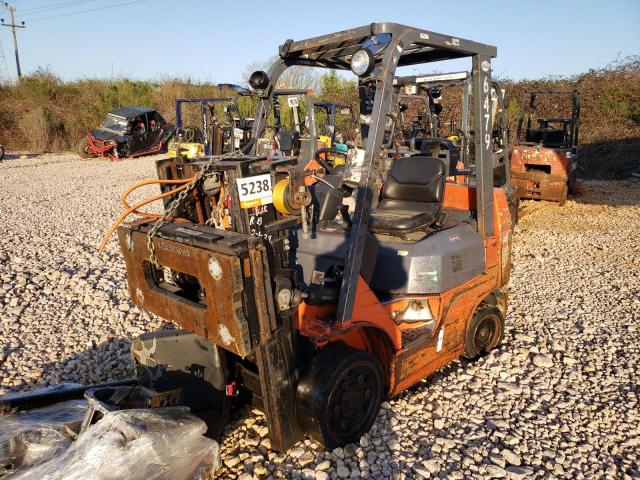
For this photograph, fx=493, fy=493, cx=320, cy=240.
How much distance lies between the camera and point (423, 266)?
11.4 ft

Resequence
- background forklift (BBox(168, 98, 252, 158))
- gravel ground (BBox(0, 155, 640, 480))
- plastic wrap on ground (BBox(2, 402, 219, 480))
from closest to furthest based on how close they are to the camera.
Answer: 1. plastic wrap on ground (BBox(2, 402, 219, 480))
2. gravel ground (BBox(0, 155, 640, 480))
3. background forklift (BBox(168, 98, 252, 158))

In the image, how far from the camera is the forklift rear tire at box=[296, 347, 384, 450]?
2680mm

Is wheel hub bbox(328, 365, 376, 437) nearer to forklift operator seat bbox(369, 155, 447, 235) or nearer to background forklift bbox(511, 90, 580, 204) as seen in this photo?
forklift operator seat bbox(369, 155, 447, 235)

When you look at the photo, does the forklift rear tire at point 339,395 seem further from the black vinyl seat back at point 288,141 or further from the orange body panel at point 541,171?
the black vinyl seat back at point 288,141

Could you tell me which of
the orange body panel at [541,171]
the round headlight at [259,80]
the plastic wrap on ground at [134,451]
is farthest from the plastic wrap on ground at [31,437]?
the orange body panel at [541,171]

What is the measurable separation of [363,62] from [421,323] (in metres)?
1.88

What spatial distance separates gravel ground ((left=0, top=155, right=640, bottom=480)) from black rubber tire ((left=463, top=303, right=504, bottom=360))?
0.12m

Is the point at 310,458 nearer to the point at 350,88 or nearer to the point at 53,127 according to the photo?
the point at 350,88

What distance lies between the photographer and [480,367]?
4020 millimetres

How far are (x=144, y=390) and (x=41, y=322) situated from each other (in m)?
2.99

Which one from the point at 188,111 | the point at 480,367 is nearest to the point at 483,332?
the point at 480,367

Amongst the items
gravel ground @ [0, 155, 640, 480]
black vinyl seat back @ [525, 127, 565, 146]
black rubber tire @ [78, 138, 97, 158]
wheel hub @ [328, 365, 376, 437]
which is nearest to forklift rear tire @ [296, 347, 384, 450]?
wheel hub @ [328, 365, 376, 437]

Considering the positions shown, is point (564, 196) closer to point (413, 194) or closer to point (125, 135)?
point (413, 194)

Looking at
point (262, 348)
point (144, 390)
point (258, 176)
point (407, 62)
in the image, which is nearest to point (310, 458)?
point (262, 348)
